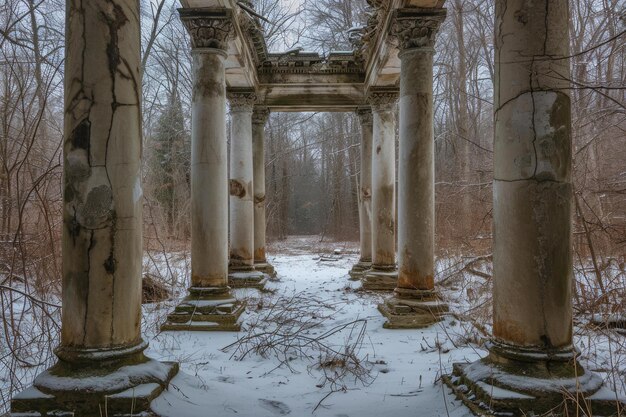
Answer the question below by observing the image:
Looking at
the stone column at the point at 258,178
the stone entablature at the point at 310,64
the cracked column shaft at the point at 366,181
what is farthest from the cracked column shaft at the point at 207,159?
the cracked column shaft at the point at 366,181

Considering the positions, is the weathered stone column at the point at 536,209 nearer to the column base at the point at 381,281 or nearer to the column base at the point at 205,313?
the column base at the point at 205,313

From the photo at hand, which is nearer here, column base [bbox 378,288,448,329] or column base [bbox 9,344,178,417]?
column base [bbox 9,344,178,417]

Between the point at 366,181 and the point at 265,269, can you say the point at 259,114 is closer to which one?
the point at 366,181

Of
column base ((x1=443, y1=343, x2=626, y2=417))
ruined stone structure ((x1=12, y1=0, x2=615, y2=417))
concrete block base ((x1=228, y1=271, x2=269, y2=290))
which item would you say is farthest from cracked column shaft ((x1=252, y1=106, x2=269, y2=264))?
column base ((x1=443, y1=343, x2=626, y2=417))

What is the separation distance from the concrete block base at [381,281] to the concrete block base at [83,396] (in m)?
8.36

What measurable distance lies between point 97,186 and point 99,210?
8.0 inches

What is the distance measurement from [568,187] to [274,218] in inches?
1144

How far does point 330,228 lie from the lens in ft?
105

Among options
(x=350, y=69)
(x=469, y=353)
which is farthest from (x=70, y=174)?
(x=350, y=69)

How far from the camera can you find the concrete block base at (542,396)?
3178 millimetres

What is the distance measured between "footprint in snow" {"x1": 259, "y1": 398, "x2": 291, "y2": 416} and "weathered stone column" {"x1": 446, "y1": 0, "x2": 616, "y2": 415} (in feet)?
5.74

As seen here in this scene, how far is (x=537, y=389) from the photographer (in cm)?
323

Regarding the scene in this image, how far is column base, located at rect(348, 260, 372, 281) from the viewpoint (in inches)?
520

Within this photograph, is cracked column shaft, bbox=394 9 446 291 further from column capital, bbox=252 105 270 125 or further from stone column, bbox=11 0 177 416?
column capital, bbox=252 105 270 125
